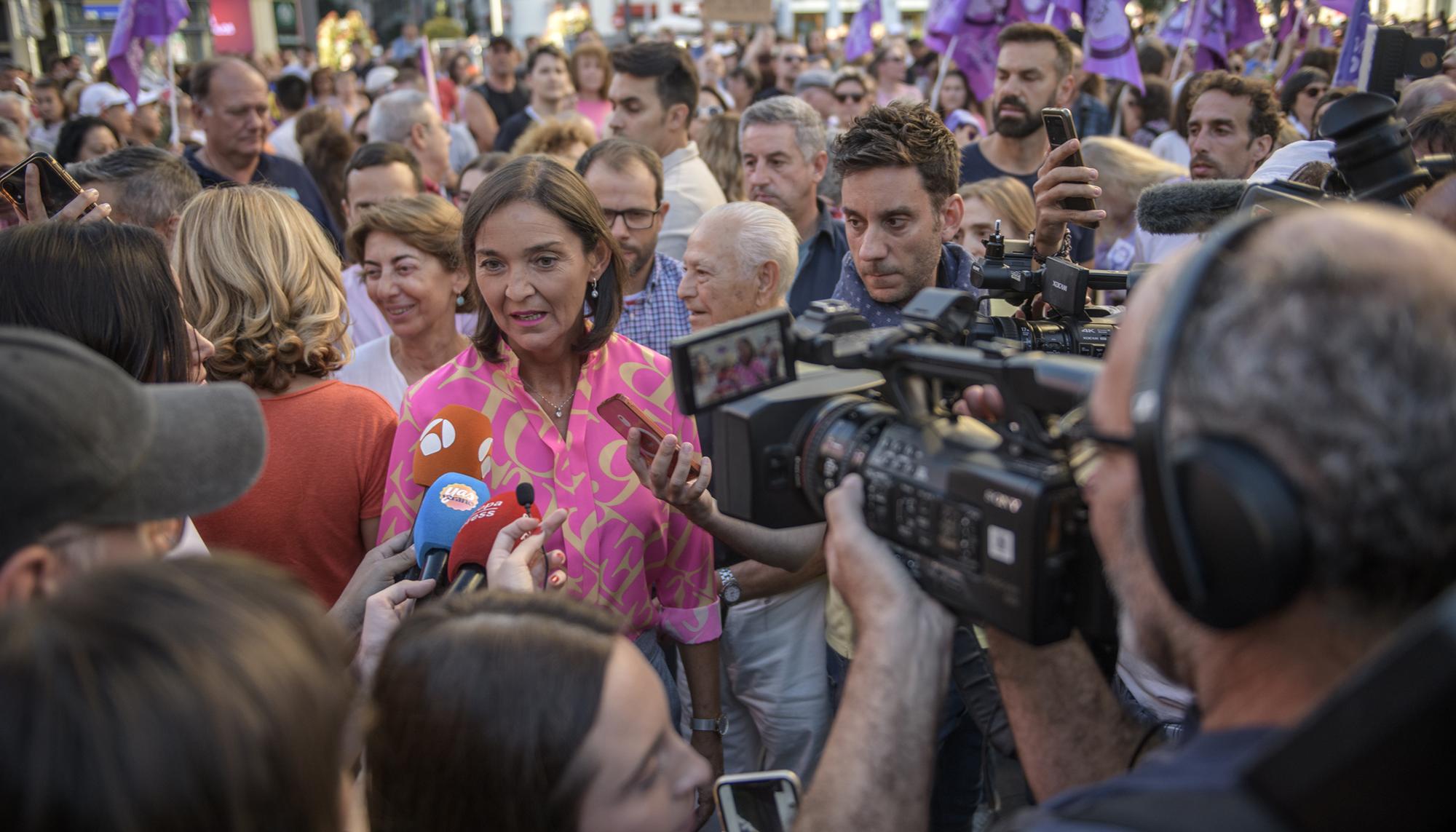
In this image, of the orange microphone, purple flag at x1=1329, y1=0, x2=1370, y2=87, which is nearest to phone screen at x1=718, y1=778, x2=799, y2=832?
the orange microphone

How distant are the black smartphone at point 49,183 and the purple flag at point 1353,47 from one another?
4.65 meters

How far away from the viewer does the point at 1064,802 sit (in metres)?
1.03

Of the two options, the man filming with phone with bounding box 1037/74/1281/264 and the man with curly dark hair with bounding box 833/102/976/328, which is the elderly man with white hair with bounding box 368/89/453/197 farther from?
the man with curly dark hair with bounding box 833/102/976/328

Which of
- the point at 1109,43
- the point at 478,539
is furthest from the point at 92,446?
the point at 1109,43

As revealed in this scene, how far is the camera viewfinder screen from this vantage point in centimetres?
166

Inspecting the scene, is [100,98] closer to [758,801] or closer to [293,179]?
[293,179]

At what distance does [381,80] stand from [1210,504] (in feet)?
42.6

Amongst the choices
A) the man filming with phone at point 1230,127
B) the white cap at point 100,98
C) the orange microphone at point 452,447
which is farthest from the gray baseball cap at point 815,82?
the orange microphone at point 452,447

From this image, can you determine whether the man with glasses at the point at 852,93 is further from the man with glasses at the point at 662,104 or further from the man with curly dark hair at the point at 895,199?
the man with curly dark hair at the point at 895,199

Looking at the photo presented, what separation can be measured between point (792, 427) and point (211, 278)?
5.50 feet

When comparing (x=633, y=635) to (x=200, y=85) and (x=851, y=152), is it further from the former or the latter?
(x=200, y=85)

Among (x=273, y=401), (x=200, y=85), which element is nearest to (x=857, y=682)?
(x=273, y=401)

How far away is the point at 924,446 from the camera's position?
4.67 feet

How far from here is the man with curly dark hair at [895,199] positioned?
299 cm
